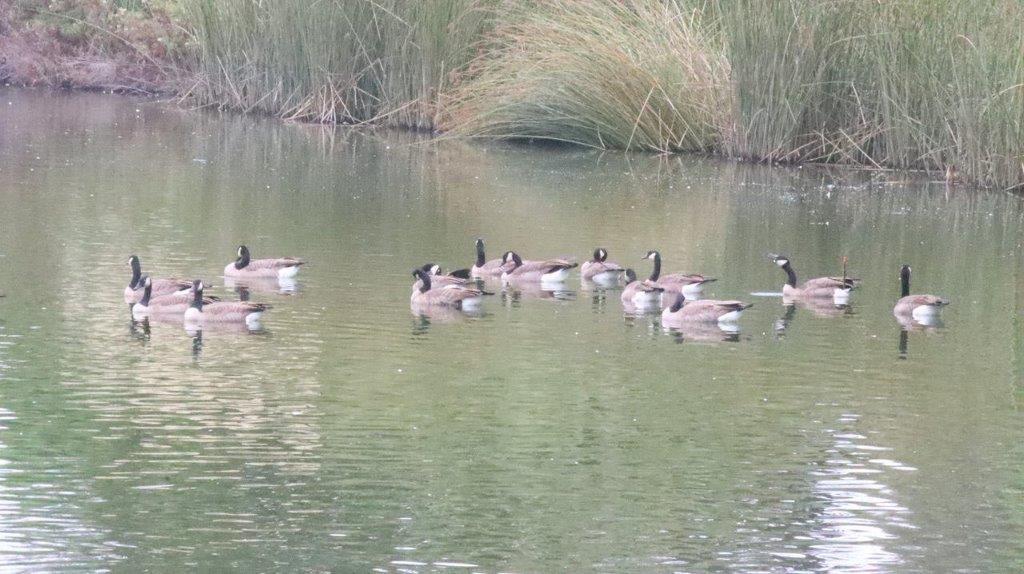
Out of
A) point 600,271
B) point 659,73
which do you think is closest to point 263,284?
point 600,271

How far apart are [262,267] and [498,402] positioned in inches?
188

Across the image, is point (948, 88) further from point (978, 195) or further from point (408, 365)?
point (408, 365)

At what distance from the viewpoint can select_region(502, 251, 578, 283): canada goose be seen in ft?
50.2

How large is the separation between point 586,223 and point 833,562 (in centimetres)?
1157

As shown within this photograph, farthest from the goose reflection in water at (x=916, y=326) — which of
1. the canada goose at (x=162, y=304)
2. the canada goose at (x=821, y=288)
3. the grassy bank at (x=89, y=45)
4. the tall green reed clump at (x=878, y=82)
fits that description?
the grassy bank at (x=89, y=45)

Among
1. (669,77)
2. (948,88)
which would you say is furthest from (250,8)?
(948,88)

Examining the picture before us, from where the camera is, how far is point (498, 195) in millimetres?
20984

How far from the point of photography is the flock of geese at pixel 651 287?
13.6m

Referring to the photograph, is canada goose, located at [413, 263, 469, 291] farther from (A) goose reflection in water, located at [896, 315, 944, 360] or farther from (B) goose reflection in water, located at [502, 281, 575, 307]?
(A) goose reflection in water, located at [896, 315, 944, 360]

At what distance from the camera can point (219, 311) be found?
1282 centimetres

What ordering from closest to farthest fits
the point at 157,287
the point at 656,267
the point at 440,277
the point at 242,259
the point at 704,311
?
the point at 704,311, the point at 157,287, the point at 440,277, the point at 242,259, the point at 656,267

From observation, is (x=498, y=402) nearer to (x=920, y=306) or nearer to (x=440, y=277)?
(x=440, y=277)

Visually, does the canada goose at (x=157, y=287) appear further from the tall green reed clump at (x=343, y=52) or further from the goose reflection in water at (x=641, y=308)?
the tall green reed clump at (x=343, y=52)

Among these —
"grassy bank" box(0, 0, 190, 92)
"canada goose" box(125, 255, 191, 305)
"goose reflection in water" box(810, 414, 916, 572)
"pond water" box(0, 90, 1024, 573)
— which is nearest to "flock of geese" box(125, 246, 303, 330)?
"canada goose" box(125, 255, 191, 305)
